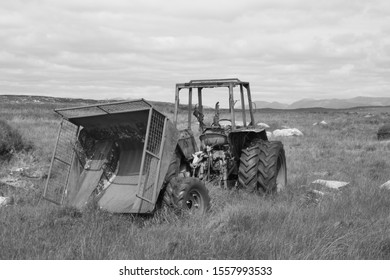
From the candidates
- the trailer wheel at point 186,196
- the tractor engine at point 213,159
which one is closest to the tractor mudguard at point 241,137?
the tractor engine at point 213,159

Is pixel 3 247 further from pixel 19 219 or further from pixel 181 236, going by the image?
pixel 181 236

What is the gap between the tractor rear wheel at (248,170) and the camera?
23.9 ft

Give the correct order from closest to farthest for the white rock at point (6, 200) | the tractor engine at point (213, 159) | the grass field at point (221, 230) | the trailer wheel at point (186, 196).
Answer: the grass field at point (221, 230) → the trailer wheel at point (186, 196) → the white rock at point (6, 200) → the tractor engine at point (213, 159)

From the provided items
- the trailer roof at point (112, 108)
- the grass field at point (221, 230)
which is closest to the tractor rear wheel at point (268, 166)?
the grass field at point (221, 230)

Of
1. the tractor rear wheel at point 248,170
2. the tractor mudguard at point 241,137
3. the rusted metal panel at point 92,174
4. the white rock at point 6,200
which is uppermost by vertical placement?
the tractor mudguard at point 241,137

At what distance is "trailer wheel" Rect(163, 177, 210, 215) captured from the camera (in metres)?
5.84

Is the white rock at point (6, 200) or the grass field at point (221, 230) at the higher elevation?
the grass field at point (221, 230)

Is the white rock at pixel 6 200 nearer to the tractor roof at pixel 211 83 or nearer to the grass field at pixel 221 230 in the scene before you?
the grass field at pixel 221 230

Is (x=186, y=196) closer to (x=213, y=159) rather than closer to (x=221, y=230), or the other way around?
(x=221, y=230)

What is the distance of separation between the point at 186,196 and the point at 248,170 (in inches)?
68.1

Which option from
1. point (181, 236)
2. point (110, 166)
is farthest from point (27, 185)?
point (181, 236)

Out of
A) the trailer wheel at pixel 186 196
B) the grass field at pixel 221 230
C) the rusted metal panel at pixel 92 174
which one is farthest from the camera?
the rusted metal panel at pixel 92 174

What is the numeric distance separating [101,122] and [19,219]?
1916 millimetres

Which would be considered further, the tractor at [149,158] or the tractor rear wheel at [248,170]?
the tractor rear wheel at [248,170]
